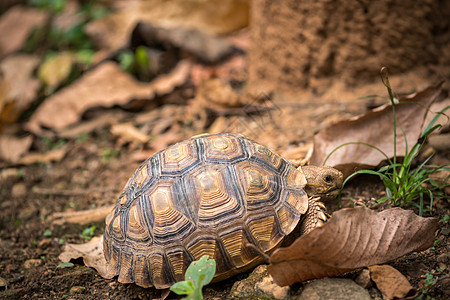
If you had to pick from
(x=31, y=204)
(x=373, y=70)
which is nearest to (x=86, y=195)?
(x=31, y=204)

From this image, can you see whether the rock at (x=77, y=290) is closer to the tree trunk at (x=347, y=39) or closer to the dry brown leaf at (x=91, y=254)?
the dry brown leaf at (x=91, y=254)

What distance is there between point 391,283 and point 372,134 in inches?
42.9

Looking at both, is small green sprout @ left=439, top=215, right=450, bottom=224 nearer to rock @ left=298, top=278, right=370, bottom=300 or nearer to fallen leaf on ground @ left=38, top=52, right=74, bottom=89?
rock @ left=298, top=278, right=370, bottom=300

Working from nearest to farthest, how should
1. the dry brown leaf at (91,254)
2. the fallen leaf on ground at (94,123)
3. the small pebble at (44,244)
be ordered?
the dry brown leaf at (91,254) → the small pebble at (44,244) → the fallen leaf on ground at (94,123)

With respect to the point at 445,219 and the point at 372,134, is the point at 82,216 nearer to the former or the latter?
the point at 372,134

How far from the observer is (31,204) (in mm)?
3311

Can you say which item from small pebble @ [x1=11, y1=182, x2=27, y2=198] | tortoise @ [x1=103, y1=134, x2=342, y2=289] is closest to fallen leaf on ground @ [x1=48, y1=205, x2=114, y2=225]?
Result: small pebble @ [x1=11, y1=182, x2=27, y2=198]

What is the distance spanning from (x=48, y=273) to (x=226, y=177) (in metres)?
1.28

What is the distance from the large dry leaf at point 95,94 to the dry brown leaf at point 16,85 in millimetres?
261

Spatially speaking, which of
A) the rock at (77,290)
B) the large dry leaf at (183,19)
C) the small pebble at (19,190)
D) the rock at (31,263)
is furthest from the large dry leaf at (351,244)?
the large dry leaf at (183,19)

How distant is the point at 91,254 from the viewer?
96.0 inches

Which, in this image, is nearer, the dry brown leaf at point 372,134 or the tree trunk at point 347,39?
the dry brown leaf at point 372,134

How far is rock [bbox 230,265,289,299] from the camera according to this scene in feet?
5.94

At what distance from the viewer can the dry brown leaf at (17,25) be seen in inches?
254
